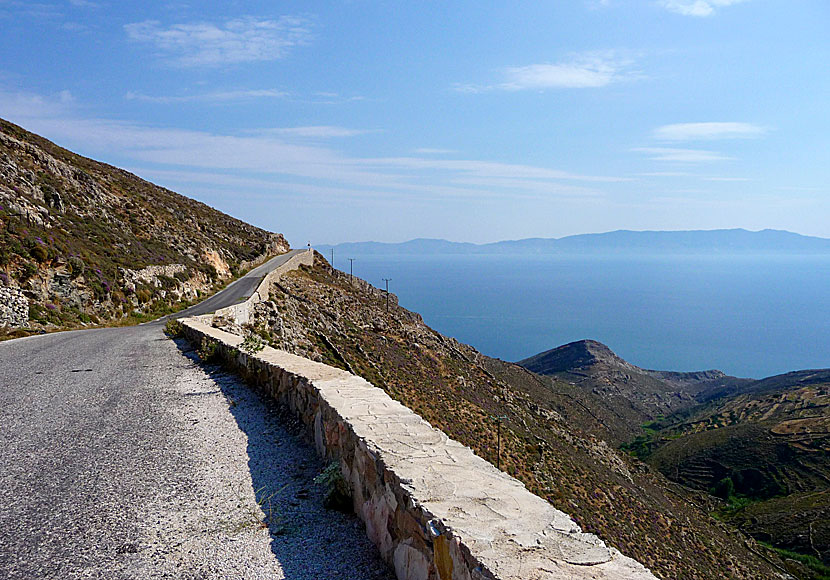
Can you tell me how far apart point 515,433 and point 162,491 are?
92.7ft

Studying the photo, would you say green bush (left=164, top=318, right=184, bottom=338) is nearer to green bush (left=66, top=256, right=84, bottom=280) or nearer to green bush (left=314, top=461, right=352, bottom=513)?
green bush (left=66, top=256, right=84, bottom=280)

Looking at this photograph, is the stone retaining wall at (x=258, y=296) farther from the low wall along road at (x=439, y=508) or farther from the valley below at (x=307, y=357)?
the low wall along road at (x=439, y=508)

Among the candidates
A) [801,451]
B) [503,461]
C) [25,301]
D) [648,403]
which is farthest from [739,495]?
[25,301]

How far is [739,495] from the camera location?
5066 centimetres

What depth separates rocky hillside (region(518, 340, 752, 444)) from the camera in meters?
84.6

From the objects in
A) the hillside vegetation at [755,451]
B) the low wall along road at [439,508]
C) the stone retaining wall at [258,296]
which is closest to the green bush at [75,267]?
Answer: the stone retaining wall at [258,296]

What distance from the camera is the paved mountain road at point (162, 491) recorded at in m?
3.60

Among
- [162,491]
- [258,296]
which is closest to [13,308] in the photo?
[258,296]

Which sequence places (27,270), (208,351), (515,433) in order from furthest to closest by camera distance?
(515,433)
(27,270)
(208,351)

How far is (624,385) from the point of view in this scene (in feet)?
342

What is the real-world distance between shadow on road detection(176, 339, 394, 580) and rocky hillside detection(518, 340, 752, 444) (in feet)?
230

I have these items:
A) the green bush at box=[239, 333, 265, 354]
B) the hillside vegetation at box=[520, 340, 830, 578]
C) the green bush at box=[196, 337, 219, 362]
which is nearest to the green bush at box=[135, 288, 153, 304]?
the green bush at box=[196, 337, 219, 362]

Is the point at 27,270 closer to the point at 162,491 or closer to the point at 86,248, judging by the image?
the point at 86,248

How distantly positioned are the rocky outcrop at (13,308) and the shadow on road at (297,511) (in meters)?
15.8
